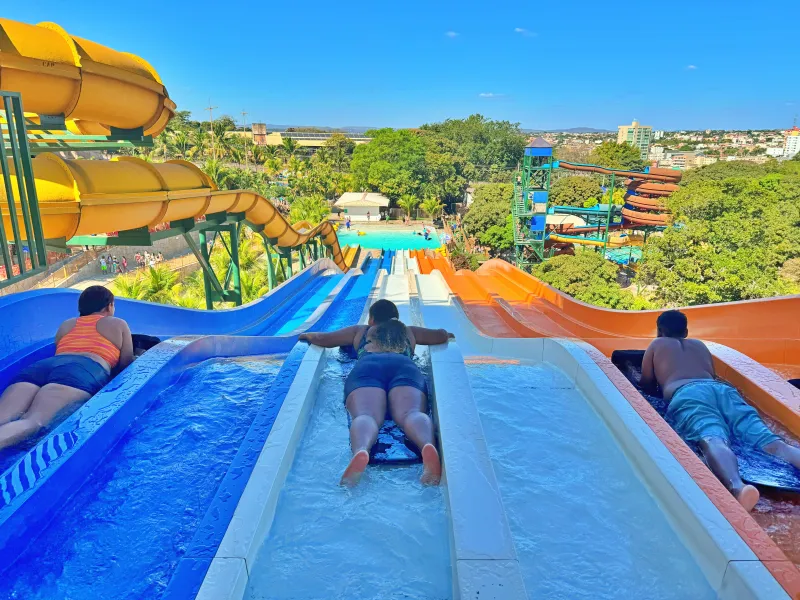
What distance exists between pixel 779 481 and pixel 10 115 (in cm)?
431

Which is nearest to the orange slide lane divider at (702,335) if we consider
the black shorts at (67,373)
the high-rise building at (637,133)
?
the black shorts at (67,373)

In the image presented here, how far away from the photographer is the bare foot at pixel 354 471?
7.79 feet

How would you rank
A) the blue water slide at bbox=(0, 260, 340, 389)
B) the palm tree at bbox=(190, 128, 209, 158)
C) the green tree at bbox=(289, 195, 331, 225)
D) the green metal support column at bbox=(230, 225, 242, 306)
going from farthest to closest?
the palm tree at bbox=(190, 128, 209, 158), the green tree at bbox=(289, 195, 331, 225), the green metal support column at bbox=(230, 225, 242, 306), the blue water slide at bbox=(0, 260, 340, 389)

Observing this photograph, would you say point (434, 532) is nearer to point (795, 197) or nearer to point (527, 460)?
point (527, 460)

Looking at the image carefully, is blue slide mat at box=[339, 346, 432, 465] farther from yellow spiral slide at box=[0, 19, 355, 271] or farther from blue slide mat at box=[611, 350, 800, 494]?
yellow spiral slide at box=[0, 19, 355, 271]

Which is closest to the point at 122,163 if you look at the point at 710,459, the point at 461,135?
the point at 710,459

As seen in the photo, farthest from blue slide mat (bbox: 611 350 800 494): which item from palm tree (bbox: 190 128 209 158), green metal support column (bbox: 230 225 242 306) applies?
palm tree (bbox: 190 128 209 158)

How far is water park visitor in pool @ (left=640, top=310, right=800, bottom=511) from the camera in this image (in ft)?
8.36

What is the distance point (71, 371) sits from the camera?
3.02 metres

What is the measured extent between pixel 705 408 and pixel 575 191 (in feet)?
115

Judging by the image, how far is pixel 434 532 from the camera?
215 cm

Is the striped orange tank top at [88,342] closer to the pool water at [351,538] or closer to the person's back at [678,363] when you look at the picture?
the pool water at [351,538]

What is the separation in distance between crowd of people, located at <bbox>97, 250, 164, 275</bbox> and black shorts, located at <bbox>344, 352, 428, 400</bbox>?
17.1 m

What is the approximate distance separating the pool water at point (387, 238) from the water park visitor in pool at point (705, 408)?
2890cm
